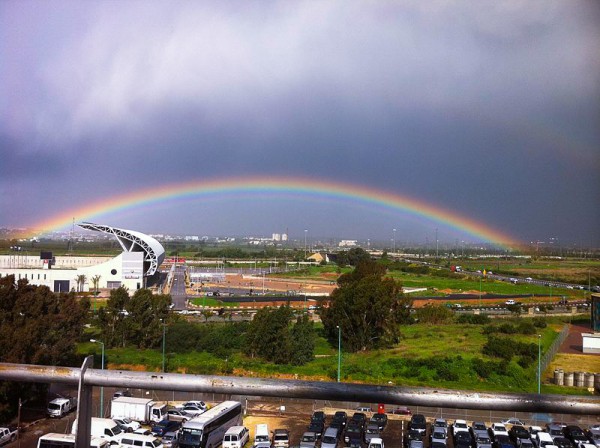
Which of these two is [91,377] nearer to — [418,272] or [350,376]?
[350,376]

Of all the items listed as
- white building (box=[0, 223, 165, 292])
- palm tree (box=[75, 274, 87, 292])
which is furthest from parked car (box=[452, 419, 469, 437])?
palm tree (box=[75, 274, 87, 292])

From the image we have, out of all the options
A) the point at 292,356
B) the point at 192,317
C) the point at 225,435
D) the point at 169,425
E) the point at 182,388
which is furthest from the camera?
the point at 192,317

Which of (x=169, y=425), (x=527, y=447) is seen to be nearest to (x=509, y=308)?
(x=527, y=447)

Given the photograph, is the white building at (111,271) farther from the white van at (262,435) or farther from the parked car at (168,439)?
the white van at (262,435)

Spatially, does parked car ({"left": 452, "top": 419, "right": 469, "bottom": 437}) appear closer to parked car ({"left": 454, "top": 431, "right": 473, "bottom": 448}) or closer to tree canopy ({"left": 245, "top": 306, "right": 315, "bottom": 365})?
parked car ({"left": 454, "top": 431, "right": 473, "bottom": 448})

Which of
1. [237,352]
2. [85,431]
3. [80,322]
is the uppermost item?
[85,431]

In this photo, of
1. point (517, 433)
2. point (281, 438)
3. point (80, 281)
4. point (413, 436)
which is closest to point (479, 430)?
point (517, 433)

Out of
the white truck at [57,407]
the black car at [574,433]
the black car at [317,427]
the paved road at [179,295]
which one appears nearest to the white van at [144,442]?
the black car at [317,427]
